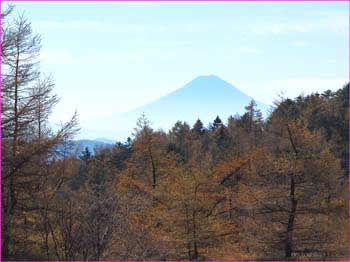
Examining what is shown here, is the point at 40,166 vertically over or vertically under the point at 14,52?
under

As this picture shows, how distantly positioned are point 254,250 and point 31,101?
453 inches

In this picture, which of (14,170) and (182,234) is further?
(182,234)

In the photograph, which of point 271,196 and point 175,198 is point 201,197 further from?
point 271,196

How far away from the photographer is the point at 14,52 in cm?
1620

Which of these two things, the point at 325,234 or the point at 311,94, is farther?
the point at 311,94

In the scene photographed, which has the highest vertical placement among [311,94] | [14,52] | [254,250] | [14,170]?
[311,94]

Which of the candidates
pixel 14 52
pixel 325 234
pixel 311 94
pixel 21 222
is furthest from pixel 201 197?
pixel 311 94

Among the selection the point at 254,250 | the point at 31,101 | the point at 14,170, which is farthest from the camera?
the point at 254,250

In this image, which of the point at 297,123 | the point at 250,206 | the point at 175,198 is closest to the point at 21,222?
the point at 175,198

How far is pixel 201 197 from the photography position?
18469 millimetres

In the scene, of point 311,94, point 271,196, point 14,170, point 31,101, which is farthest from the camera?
point 311,94

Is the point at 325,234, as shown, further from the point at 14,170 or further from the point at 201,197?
the point at 14,170

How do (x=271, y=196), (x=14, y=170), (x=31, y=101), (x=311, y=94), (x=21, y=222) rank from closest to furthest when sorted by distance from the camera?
(x=14, y=170) → (x=31, y=101) → (x=21, y=222) → (x=271, y=196) → (x=311, y=94)

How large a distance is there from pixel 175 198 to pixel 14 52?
7.83 metres
